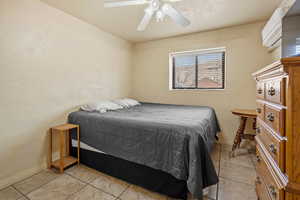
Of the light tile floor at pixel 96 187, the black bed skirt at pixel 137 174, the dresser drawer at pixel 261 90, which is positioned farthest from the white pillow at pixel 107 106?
the dresser drawer at pixel 261 90

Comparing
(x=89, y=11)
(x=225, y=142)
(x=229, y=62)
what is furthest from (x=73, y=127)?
(x=229, y=62)

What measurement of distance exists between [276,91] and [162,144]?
3.33ft

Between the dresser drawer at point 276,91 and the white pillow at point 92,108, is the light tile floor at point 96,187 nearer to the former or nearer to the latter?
the white pillow at point 92,108

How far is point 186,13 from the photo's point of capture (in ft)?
7.31

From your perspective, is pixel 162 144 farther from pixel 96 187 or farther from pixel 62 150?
pixel 62 150

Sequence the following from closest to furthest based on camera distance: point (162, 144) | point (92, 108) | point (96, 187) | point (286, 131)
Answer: point (286, 131) < point (162, 144) < point (96, 187) < point (92, 108)

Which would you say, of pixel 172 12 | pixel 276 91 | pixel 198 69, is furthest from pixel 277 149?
pixel 198 69

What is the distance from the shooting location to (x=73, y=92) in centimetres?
238

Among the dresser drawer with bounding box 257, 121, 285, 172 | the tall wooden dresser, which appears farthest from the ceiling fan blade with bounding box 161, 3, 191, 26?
the dresser drawer with bounding box 257, 121, 285, 172

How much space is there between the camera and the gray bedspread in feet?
4.14

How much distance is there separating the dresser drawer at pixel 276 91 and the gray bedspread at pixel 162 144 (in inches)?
25.2

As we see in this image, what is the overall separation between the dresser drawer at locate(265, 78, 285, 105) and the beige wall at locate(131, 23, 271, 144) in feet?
6.37

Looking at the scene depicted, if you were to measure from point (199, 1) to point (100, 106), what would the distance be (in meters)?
2.18

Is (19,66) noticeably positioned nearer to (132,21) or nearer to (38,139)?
(38,139)
